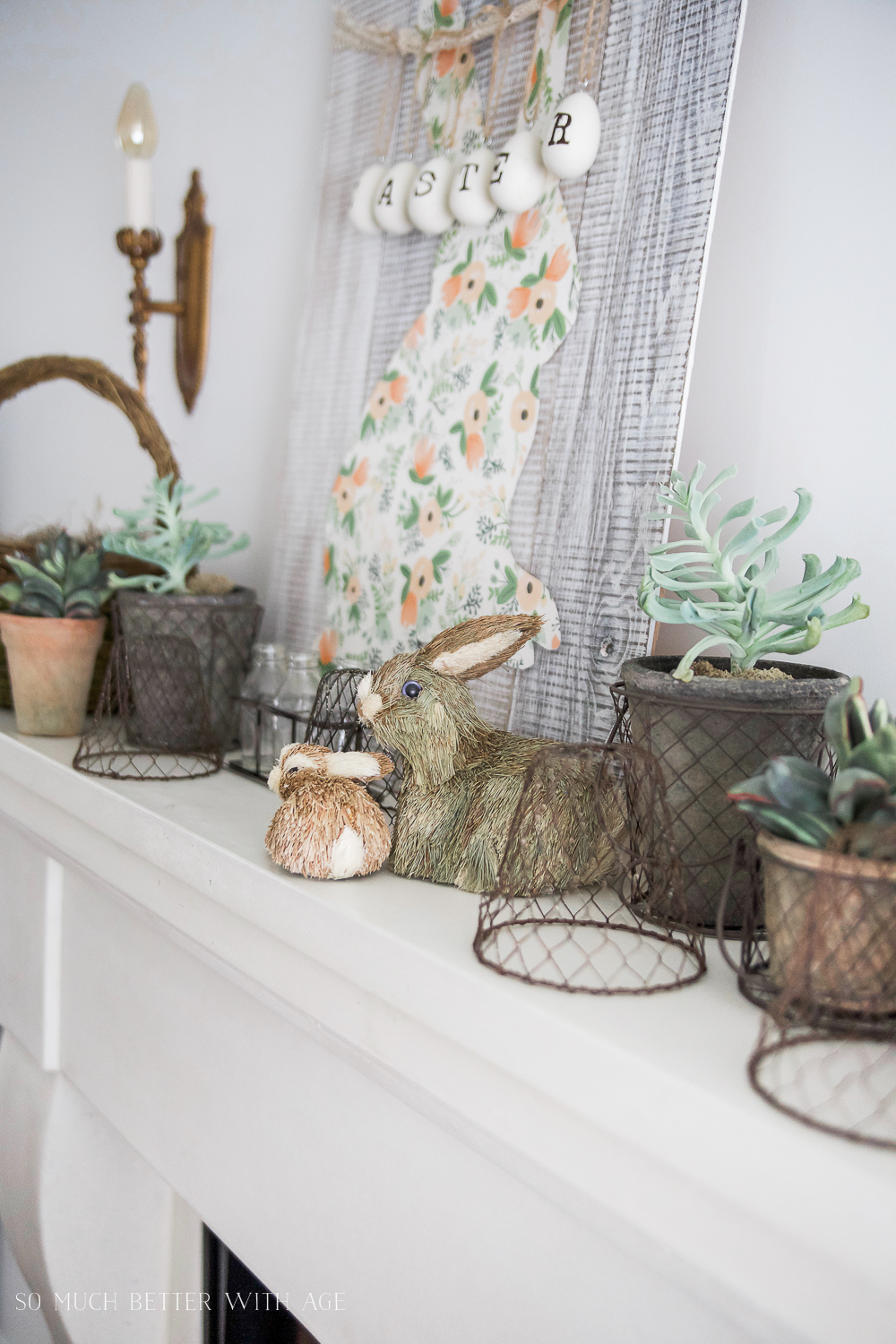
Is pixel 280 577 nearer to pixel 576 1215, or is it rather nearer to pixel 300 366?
pixel 300 366

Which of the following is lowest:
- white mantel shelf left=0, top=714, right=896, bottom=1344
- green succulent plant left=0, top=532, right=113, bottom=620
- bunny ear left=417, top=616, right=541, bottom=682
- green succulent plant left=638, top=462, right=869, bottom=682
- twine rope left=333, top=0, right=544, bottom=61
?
white mantel shelf left=0, top=714, right=896, bottom=1344

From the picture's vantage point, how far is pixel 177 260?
1.33 meters

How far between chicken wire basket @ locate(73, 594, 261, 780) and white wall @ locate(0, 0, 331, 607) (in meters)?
0.29

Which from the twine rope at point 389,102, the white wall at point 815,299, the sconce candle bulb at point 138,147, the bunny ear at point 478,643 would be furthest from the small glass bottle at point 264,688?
the sconce candle bulb at point 138,147

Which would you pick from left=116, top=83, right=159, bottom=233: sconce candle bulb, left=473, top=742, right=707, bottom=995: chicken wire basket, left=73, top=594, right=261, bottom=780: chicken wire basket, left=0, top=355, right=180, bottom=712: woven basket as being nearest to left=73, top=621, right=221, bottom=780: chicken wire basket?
left=73, top=594, right=261, bottom=780: chicken wire basket

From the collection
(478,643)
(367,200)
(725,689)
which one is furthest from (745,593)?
(367,200)

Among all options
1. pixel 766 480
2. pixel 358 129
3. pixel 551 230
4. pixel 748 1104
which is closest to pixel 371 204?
pixel 358 129

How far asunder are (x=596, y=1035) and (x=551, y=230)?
64cm

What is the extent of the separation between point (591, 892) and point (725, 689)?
0.18 metres

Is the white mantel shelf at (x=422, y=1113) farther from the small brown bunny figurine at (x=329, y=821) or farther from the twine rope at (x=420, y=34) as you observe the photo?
the twine rope at (x=420, y=34)

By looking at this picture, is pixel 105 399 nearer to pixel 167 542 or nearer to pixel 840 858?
pixel 167 542

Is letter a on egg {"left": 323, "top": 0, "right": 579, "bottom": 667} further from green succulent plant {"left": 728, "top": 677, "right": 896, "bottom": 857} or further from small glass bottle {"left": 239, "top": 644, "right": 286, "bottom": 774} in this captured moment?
green succulent plant {"left": 728, "top": 677, "right": 896, "bottom": 857}

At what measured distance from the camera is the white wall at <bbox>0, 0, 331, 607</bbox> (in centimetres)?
119

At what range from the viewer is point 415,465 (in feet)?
3.00
